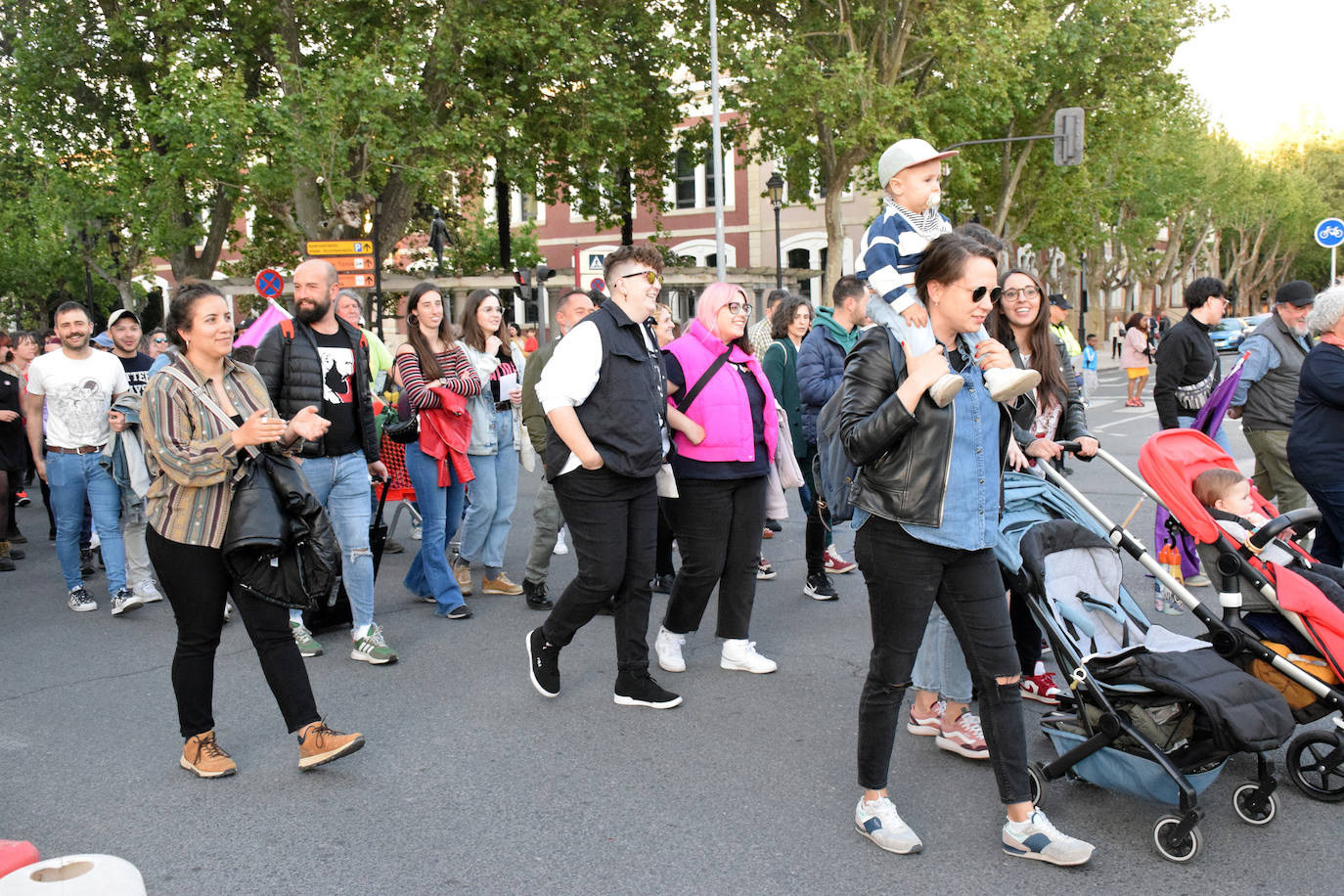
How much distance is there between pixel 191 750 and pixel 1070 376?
427cm

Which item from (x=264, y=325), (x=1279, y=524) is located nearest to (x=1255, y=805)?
(x=1279, y=524)

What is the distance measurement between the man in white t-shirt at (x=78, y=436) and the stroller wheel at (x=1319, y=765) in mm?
6665

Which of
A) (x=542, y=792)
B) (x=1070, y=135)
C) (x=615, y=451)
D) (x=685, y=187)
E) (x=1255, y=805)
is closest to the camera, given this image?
(x=1255, y=805)

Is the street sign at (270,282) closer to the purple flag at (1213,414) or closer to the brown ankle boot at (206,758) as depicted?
the brown ankle boot at (206,758)

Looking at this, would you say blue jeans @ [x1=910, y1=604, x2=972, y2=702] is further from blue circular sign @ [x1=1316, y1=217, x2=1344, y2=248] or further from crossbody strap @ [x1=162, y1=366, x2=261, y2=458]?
blue circular sign @ [x1=1316, y1=217, x2=1344, y2=248]

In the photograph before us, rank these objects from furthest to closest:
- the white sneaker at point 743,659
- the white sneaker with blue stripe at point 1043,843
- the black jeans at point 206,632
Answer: the white sneaker at point 743,659 < the black jeans at point 206,632 < the white sneaker with blue stripe at point 1043,843

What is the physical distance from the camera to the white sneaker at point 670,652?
18.2 feet

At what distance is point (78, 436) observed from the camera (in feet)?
24.3

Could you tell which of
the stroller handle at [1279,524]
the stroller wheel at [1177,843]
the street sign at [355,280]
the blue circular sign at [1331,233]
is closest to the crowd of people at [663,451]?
the stroller wheel at [1177,843]

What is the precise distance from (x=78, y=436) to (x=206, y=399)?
12.9 ft

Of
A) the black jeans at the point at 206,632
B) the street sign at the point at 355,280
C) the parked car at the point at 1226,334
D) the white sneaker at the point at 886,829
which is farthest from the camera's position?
the parked car at the point at 1226,334

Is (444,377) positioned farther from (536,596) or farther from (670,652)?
(670,652)

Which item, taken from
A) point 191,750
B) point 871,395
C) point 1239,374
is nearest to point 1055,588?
point 871,395

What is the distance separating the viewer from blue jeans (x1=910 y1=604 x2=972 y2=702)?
448 cm
